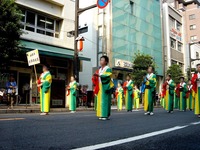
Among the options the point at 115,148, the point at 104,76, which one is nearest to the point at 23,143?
the point at 115,148

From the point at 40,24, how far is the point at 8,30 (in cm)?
633

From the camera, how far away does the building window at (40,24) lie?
655 inches

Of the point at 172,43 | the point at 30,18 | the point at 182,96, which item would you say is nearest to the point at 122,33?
the point at 30,18

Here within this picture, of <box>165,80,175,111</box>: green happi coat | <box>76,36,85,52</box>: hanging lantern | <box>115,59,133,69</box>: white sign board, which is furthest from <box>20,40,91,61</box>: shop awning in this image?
<box>115,59,133,69</box>: white sign board

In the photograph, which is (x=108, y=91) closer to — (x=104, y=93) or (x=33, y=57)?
(x=104, y=93)

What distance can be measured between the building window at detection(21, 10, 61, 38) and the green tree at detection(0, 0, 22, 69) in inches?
176

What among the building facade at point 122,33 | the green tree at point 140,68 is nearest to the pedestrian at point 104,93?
the green tree at point 140,68

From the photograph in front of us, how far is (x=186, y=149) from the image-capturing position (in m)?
2.64

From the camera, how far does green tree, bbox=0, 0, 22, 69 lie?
37.5 ft

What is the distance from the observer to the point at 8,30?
1156 centimetres

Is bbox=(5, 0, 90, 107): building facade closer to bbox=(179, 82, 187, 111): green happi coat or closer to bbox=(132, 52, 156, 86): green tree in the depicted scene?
bbox=(179, 82, 187, 111): green happi coat

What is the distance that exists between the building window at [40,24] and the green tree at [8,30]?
447 centimetres

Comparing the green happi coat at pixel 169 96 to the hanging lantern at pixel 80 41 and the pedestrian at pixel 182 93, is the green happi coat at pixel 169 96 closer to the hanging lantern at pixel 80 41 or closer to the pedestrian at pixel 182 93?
the pedestrian at pixel 182 93

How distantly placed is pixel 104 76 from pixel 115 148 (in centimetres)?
380
